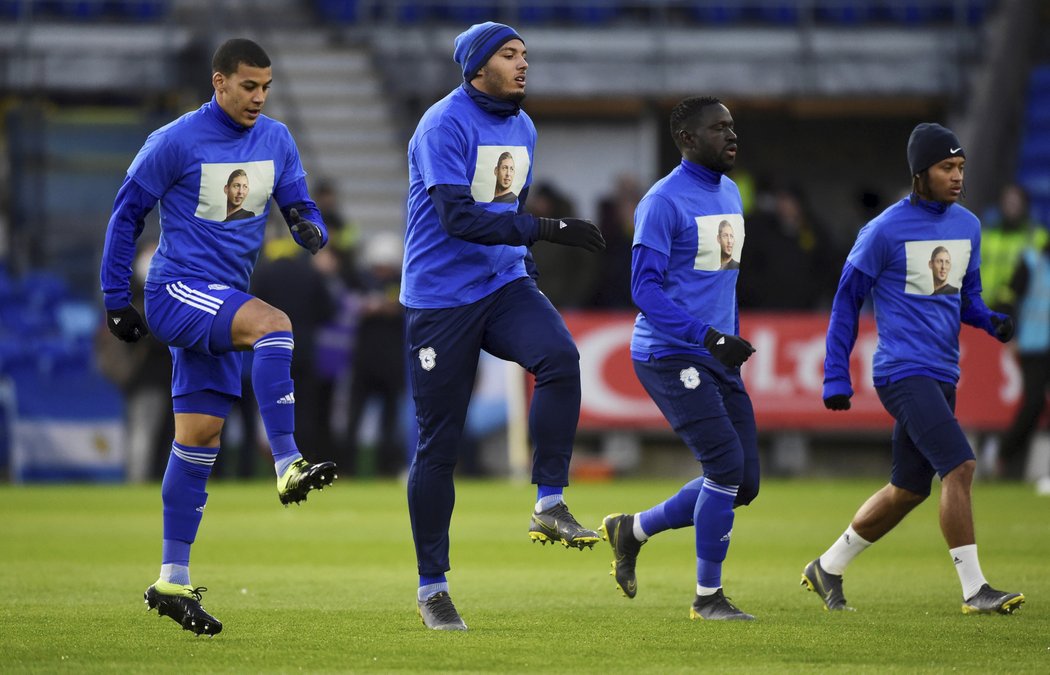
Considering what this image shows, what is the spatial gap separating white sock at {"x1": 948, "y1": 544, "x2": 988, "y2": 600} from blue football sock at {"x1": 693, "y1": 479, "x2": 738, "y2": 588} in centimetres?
114

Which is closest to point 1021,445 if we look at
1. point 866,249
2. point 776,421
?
point 776,421

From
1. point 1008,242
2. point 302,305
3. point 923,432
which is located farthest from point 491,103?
point 1008,242

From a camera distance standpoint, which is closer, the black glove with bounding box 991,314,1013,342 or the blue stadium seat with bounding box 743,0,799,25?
the black glove with bounding box 991,314,1013,342

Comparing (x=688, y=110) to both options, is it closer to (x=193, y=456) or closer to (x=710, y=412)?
(x=710, y=412)

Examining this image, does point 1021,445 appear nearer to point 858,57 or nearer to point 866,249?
point 858,57

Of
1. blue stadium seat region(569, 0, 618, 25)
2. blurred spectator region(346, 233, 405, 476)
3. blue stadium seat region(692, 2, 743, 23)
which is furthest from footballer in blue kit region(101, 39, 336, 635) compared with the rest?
blue stadium seat region(692, 2, 743, 23)

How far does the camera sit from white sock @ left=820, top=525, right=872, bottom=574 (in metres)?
8.53

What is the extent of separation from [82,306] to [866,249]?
46.5 ft

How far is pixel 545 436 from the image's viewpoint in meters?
7.26

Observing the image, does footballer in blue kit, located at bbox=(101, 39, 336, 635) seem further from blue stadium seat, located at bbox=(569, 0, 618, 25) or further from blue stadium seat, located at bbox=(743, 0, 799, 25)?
blue stadium seat, located at bbox=(743, 0, 799, 25)

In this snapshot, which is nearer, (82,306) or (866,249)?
(866,249)

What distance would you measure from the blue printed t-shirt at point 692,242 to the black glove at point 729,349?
0.49 metres

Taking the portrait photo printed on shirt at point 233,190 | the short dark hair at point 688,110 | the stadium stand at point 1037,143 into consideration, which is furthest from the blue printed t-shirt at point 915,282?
the stadium stand at point 1037,143

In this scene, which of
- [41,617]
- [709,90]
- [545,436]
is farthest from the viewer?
[709,90]
